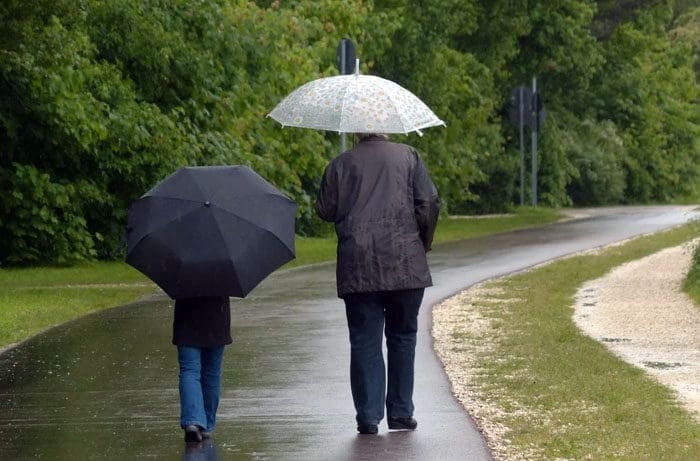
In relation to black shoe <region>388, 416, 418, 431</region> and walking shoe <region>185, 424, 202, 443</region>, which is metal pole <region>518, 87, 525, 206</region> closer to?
black shoe <region>388, 416, 418, 431</region>

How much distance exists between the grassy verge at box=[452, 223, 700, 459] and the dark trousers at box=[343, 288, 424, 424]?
2.21 feet

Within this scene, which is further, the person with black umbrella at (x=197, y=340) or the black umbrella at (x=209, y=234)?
the person with black umbrella at (x=197, y=340)

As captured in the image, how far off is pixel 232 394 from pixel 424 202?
2.38 m

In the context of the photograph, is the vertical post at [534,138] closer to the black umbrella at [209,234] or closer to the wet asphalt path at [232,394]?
the wet asphalt path at [232,394]

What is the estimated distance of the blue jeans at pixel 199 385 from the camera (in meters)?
8.87

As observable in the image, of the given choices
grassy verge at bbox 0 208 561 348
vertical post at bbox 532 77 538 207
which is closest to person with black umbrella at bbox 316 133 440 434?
grassy verge at bbox 0 208 561 348

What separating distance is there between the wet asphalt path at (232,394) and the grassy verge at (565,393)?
13.9 inches

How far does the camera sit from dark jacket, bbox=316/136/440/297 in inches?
351

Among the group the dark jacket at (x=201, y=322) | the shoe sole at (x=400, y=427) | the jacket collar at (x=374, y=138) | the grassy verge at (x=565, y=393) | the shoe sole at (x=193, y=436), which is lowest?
the grassy verge at (x=565, y=393)

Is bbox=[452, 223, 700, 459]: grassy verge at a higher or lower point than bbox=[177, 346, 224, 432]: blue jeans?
lower

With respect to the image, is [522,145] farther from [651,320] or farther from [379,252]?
[379,252]

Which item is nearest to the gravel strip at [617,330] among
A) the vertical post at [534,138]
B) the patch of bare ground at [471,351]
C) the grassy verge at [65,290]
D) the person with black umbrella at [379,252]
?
the patch of bare ground at [471,351]

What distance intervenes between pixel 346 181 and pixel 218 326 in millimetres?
1044

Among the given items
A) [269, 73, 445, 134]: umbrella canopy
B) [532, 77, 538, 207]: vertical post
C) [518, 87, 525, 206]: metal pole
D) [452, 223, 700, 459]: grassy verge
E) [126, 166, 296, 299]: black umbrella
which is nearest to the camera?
[452, 223, 700, 459]: grassy verge
